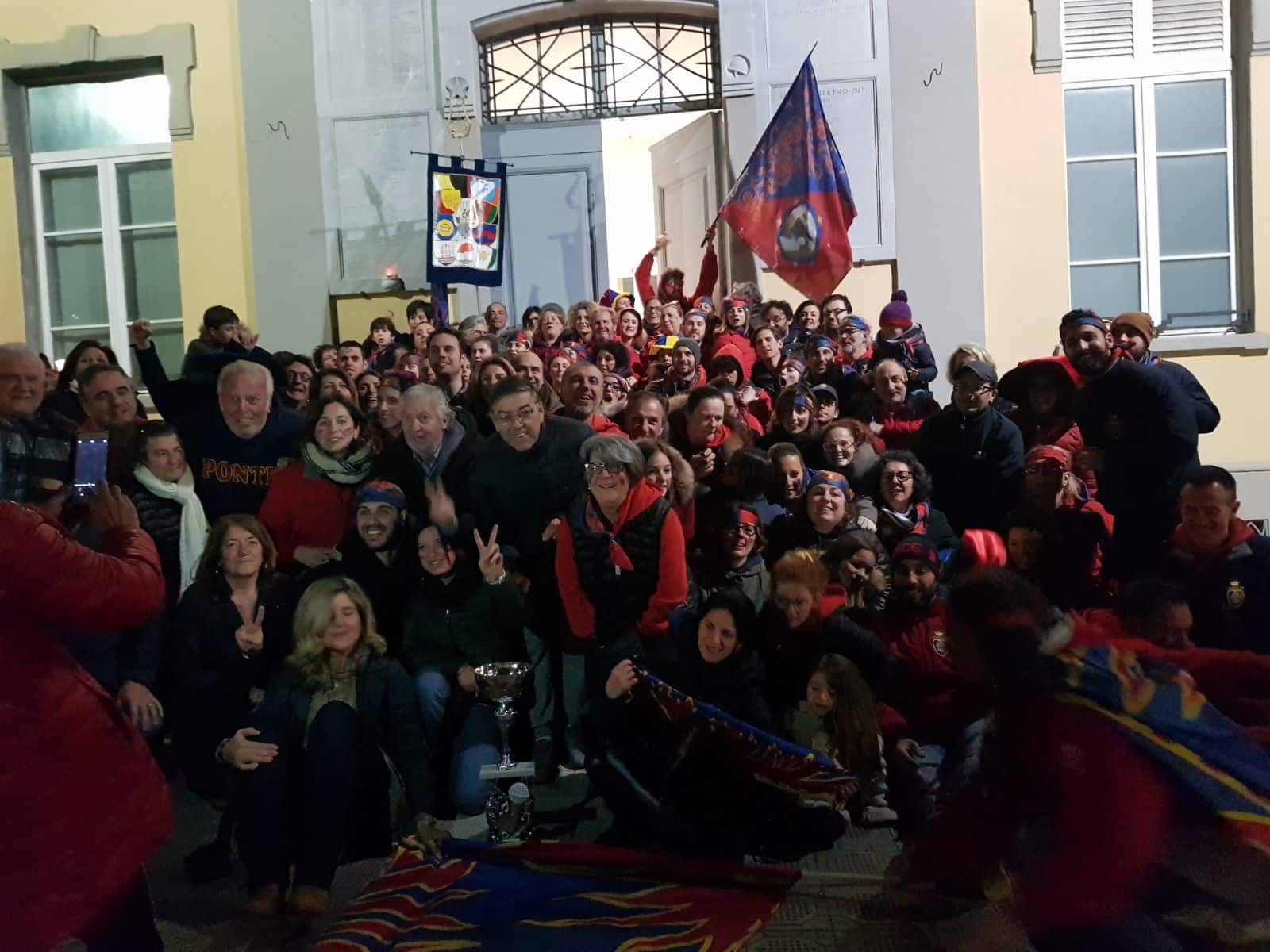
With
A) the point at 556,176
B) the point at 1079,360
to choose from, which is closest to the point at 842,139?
the point at 556,176

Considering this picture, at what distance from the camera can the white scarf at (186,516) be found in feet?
14.4

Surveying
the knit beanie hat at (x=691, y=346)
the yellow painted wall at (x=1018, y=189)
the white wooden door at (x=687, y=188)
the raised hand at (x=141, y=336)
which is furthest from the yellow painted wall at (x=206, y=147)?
the yellow painted wall at (x=1018, y=189)

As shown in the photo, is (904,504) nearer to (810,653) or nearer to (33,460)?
(810,653)

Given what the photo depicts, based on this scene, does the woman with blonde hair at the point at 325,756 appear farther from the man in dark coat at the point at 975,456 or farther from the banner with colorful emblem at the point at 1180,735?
the man in dark coat at the point at 975,456

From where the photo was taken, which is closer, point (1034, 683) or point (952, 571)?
point (1034, 683)

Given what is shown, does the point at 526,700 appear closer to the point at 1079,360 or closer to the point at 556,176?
the point at 1079,360

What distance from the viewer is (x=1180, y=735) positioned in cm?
232

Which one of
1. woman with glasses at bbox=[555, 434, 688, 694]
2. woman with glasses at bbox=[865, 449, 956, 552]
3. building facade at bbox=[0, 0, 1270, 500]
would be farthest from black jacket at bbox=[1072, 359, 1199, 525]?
building facade at bbox=[0, 0, 1270, 500]

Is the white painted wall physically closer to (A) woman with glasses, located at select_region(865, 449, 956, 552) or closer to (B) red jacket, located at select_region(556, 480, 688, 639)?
(A) woman with glasses, located at select_region(865, 449, 956, 552)

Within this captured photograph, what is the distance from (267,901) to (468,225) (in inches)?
224

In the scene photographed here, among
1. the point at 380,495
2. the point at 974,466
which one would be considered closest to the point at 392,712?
the point at 380,495

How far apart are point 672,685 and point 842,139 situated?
18.9ft

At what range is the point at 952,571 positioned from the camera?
4.30 meters

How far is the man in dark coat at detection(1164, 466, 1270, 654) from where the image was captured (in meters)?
3.68
